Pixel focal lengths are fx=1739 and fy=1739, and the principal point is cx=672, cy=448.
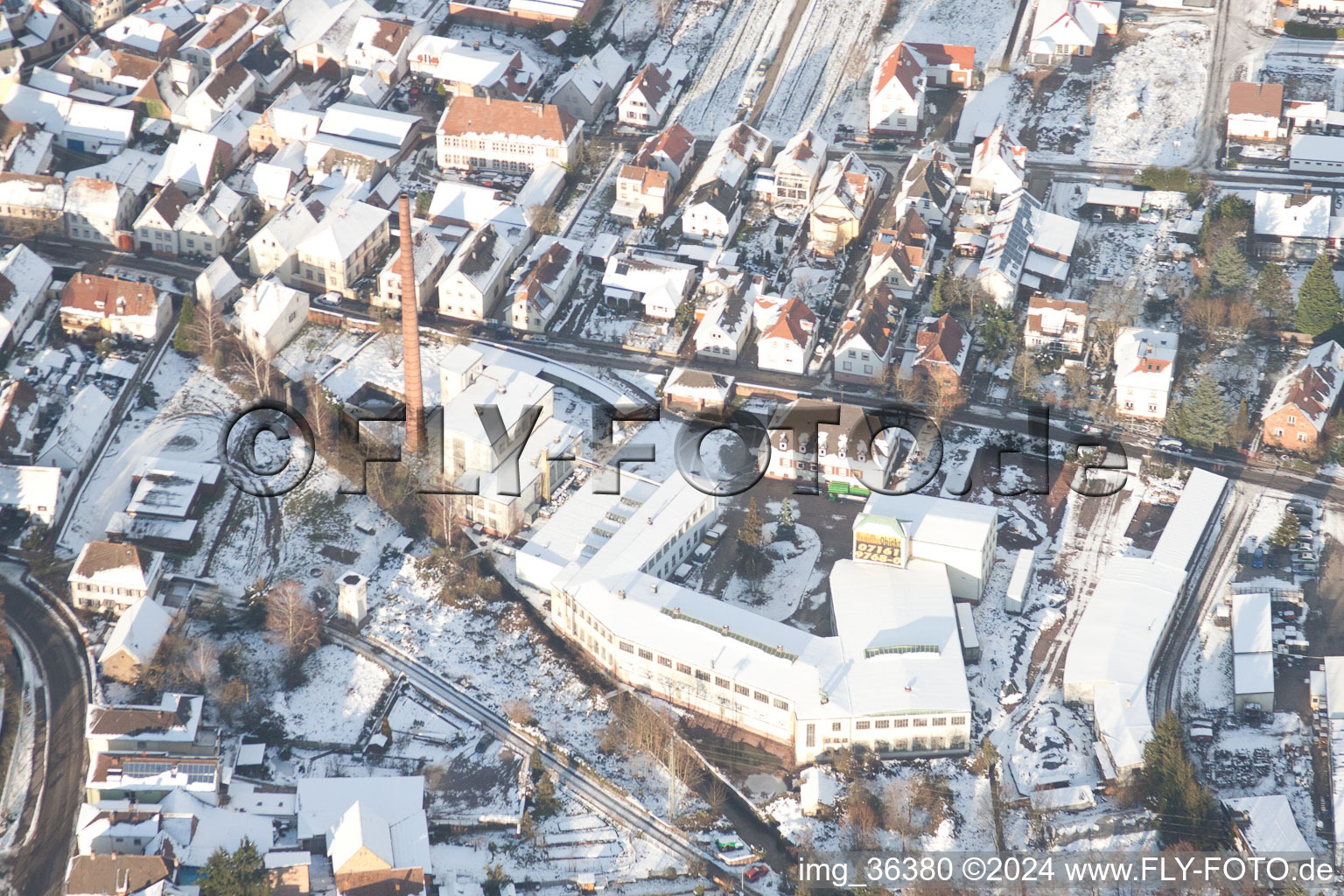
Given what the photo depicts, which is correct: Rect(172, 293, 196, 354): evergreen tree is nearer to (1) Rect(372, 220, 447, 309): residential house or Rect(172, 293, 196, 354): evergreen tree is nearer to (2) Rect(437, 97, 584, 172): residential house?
(1) Rect(372, 220, 447, 309): residential house

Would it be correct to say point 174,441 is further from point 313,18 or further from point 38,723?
point 313,18

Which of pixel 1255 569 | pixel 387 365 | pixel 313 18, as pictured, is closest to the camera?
pixel 1255 569

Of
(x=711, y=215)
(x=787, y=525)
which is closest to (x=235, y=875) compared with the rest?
(x=787, y=525)

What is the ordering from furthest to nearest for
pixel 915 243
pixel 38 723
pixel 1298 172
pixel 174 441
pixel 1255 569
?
pixel 1298 172 → pixel 915 243 → pixel 174 441 → pixel 1255 569 → pixel 38 723

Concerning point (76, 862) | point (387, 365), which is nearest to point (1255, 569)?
point (387, 365)

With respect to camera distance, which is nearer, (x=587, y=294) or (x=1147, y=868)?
(x=1147, y=868)

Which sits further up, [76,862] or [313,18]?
[313,18]

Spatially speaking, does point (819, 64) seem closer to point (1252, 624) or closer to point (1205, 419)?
point (1205, 419)

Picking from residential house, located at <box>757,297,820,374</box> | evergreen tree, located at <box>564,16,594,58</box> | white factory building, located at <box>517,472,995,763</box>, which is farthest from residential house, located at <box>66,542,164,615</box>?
evergreen tree, located at <box>564,16,594,58</box>
